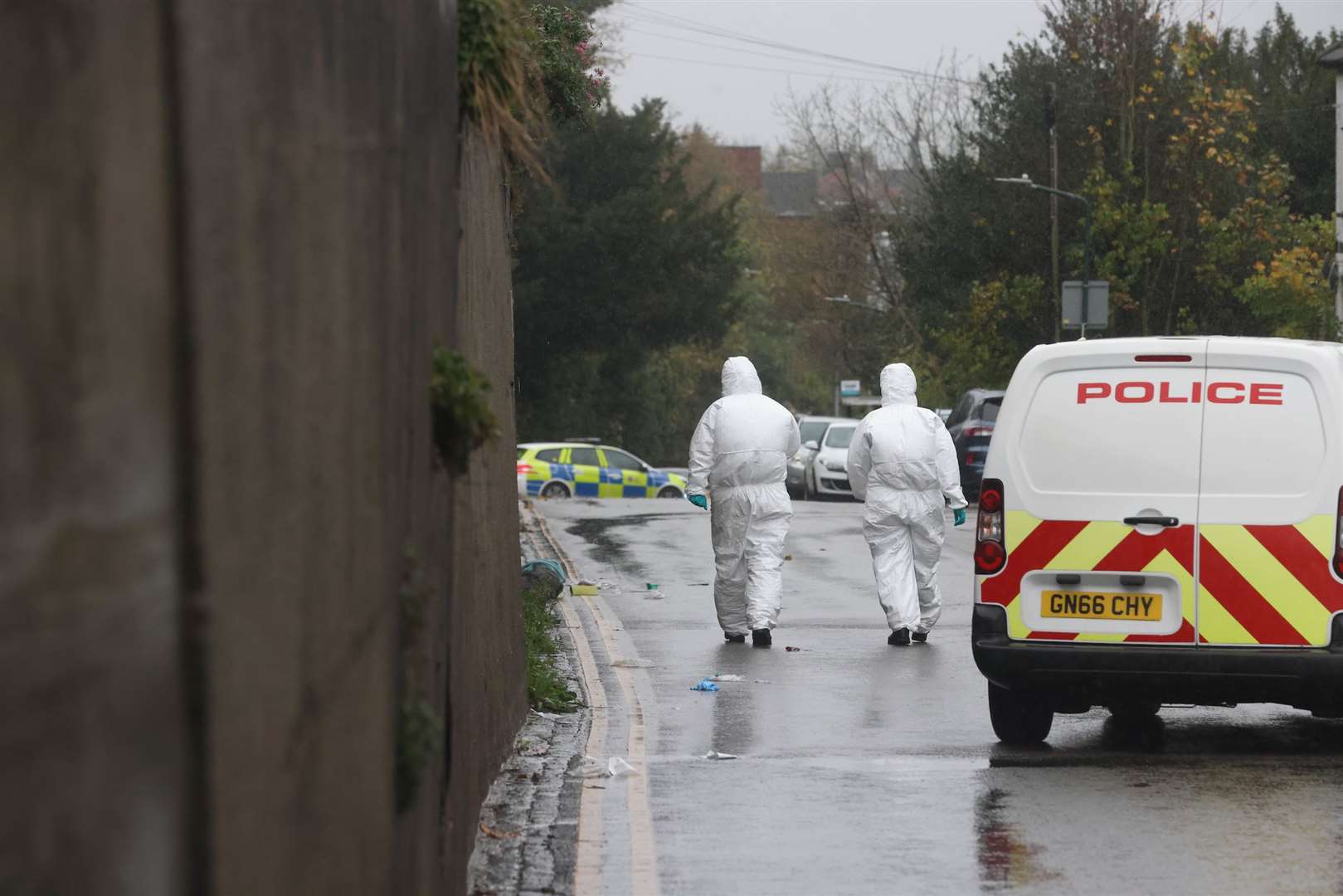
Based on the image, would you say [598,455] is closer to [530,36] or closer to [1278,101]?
[1278,101]

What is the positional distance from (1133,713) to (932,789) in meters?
2.55

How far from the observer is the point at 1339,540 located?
822cm

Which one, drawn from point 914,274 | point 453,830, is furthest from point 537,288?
point 453,830

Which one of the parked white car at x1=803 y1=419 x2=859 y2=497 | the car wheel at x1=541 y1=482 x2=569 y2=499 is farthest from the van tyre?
the car wheel at x1=541 y1=482 x2=569 y2=499

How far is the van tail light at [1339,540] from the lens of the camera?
323 inches

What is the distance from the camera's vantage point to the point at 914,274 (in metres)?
47.0

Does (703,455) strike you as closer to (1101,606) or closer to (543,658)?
(543,658)

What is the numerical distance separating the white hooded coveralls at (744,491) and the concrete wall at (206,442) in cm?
913

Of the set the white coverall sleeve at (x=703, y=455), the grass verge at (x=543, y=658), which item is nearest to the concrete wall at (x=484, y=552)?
the grass verge at (x=543, y=658)

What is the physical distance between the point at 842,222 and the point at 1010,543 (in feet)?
183

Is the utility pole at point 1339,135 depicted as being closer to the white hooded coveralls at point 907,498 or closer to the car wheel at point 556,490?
the car wheel at point 556,490

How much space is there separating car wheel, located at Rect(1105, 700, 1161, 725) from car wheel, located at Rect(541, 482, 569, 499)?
2929 cm

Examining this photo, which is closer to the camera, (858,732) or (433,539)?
(433,539)

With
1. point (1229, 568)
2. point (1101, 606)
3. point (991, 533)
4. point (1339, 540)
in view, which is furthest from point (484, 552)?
point (1339, 540)
